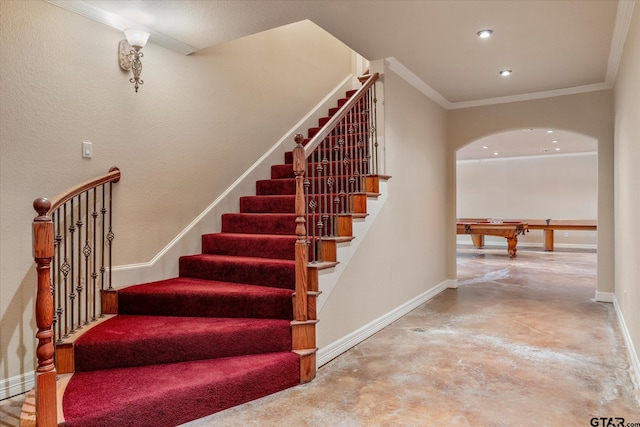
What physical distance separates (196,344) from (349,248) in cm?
139

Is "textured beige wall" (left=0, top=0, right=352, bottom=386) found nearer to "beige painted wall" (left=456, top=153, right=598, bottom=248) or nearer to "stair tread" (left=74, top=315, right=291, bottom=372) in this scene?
"stair tread" (left=74, top=315, right=291, bottom=372)

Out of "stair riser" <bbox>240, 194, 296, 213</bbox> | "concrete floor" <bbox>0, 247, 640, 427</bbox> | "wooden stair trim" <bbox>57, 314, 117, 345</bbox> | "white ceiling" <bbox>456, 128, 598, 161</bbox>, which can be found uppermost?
"white ceiling" <bbox>456, 128, 598, 161</bbox>

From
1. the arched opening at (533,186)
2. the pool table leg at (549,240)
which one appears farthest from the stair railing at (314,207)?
the pool table leg at (549,240)

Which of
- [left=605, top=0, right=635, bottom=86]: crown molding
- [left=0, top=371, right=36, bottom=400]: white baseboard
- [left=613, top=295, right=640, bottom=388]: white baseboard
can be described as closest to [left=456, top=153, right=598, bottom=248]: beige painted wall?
[left=605, top=0, right=635, bottom=86]: crown molding

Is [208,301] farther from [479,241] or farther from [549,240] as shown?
[549,240]

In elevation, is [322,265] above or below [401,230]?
below

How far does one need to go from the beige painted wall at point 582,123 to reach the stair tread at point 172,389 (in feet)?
13.9

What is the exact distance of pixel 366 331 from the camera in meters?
3.68

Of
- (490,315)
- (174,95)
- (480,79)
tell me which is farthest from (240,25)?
(490,315)

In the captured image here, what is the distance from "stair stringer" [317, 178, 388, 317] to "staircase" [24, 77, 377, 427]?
0.09 metres

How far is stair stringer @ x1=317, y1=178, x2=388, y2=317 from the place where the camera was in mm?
3037

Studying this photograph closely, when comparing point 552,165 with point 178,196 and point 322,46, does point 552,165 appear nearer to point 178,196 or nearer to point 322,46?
point 322,46

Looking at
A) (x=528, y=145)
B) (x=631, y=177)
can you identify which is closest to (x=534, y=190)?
(x=528, y=145)

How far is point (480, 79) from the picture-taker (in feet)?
15.5
